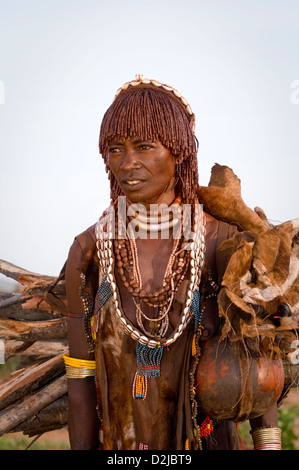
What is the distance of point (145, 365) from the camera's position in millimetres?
2916

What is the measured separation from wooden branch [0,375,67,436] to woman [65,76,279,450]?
992 millimetres

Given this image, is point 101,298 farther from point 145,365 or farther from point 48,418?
point 48,418

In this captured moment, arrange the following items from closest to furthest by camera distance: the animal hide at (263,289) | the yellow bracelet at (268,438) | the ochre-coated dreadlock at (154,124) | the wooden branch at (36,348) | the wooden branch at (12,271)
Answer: the animal hide at (263,289) → the ochre-coated dreadlock at (154,124) → the yellow bracelet at (268,438) → the wooden branch at (36,348) → the wooden branch at (12,271)

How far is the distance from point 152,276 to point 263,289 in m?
0.65

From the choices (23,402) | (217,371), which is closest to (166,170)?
(217,371)

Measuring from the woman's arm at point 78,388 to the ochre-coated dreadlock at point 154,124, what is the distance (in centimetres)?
78

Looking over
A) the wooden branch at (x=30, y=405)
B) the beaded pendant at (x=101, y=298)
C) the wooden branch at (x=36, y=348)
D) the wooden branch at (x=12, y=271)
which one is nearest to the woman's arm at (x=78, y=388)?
the beaded pendant at (x=101, y=298)

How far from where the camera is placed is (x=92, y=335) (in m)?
3.18

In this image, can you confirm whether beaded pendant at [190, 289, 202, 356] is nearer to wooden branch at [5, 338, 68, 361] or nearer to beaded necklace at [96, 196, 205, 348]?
beaded necklace at [96, 196, 205, 348]

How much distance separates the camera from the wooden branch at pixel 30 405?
12.9ft

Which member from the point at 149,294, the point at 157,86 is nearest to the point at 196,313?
the point at 149,294

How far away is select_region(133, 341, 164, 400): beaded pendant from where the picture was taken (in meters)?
2.90

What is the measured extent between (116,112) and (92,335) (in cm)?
136

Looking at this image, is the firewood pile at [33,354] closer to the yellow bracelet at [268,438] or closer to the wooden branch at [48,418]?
the wooden branch at [48,418]
